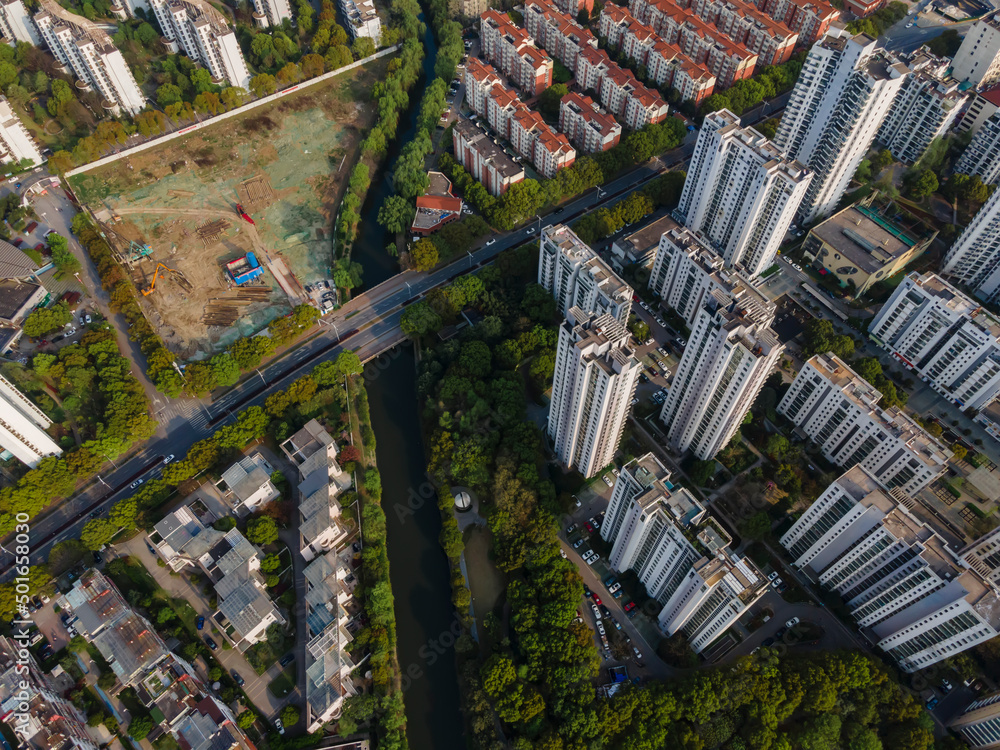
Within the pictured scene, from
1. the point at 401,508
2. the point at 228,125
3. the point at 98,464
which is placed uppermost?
the point at 228,125

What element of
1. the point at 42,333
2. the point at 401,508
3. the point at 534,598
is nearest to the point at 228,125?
the point at 42,333

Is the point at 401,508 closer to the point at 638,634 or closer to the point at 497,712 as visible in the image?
the point at 497,712

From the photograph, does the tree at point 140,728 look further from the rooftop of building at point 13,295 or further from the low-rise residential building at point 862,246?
the low-rise residential building at point 862,246

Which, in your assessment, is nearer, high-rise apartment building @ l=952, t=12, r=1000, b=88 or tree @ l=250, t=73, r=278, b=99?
high-rise apartment building @ l=952, t=12, r=1000, b=88

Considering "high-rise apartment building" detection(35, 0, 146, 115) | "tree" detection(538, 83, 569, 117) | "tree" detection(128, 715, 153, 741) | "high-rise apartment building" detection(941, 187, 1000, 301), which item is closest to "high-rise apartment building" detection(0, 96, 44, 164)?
"high-rise apartment building" detection(35, 0, 146, 115)

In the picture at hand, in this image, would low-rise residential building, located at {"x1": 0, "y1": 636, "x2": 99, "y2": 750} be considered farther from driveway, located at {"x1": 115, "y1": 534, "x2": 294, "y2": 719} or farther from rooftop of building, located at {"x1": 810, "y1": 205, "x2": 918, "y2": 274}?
rooftop of building, located at {"x1": 810, "y1": 205, "x2": 918, "y2": 274}

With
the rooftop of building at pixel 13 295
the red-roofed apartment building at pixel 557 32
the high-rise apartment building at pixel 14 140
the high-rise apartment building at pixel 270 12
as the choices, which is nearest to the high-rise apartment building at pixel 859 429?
the red-roofed apartment building at pixel 557 32
